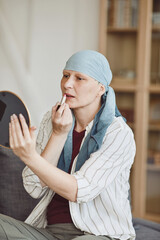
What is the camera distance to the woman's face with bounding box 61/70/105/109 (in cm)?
149

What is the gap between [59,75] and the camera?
142 inches

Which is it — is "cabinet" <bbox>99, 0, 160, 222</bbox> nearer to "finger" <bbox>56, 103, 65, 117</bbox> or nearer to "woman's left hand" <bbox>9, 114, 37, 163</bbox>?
"finger" <bbox>56, 103, 65, 117</bbox>

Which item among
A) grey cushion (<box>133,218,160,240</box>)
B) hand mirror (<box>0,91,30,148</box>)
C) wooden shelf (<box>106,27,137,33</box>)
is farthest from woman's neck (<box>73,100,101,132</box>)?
wooden shelf (<box>106,27,137,33</box>)

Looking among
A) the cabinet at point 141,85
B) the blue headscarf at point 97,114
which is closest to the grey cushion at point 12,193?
the blue headscarf at point 97,114

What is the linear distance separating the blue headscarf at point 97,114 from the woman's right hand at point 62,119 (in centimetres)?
13

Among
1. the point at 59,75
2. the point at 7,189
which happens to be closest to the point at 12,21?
the point at 59,75

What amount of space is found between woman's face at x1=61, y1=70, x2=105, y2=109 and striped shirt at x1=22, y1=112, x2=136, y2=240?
0.37ft

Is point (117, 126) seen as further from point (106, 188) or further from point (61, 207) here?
point (61, 207)

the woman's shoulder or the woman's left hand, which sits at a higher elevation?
the woman's left hand

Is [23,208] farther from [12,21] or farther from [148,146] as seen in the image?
[12,21]

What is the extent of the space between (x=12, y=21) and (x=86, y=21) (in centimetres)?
71

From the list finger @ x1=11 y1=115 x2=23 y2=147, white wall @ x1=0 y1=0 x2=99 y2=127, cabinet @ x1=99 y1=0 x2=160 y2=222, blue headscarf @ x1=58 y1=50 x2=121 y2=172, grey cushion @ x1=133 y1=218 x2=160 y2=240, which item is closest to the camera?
finger @ x1=11 y1=115 x2=23 y2=147

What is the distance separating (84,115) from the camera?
1577mm

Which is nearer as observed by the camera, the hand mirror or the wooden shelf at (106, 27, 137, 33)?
the hand mirror
